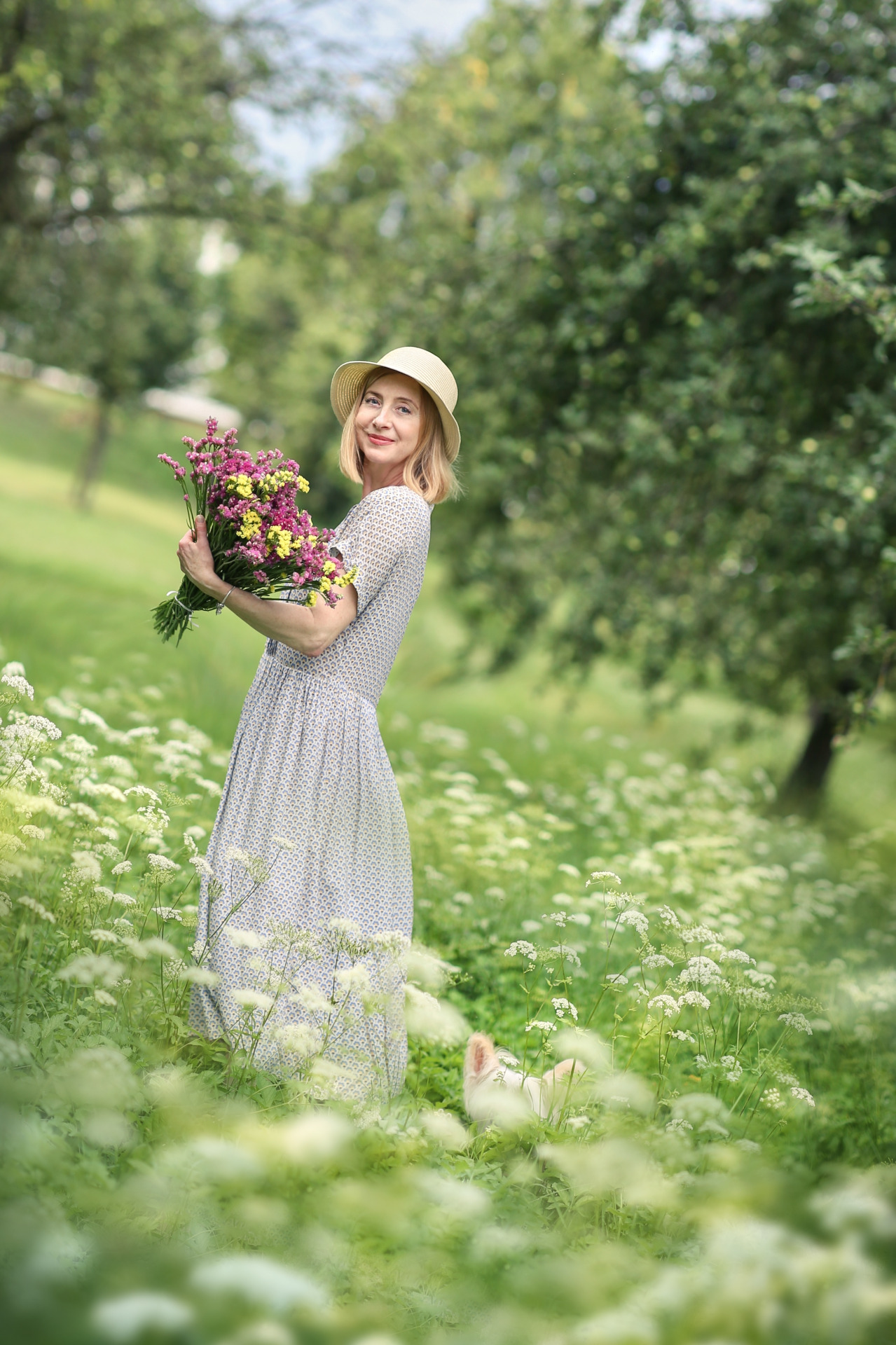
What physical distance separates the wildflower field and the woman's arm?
0.61m

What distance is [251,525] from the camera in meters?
2.63

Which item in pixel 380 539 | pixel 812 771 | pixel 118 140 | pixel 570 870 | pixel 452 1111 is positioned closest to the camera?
pixel 380 539

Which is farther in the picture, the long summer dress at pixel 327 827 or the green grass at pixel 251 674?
the green grass at pixel 251 674

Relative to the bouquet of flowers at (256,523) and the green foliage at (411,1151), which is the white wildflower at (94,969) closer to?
the green foliage at (411,1151)

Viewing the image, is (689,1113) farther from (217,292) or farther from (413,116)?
(217,292)

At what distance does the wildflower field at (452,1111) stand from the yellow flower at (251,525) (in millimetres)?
864

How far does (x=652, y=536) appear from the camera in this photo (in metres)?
7.49

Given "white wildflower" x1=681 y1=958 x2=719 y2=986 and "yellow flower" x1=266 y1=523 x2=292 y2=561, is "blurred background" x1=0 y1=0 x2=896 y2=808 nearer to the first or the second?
"white wildflower" x1=681 y1=958 x2=719 y2=986

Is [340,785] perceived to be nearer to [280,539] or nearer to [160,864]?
[160,864]

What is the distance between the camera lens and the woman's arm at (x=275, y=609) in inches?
108

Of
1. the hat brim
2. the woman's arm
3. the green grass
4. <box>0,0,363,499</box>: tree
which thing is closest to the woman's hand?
the woman's arm

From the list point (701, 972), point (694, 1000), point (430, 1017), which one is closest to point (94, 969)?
point (430, 1017)

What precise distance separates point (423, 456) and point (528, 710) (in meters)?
11.0

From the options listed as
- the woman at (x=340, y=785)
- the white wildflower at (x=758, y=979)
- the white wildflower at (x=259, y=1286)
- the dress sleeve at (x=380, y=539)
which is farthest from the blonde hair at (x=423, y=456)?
the white wildflower at (x=259, y=1286)
